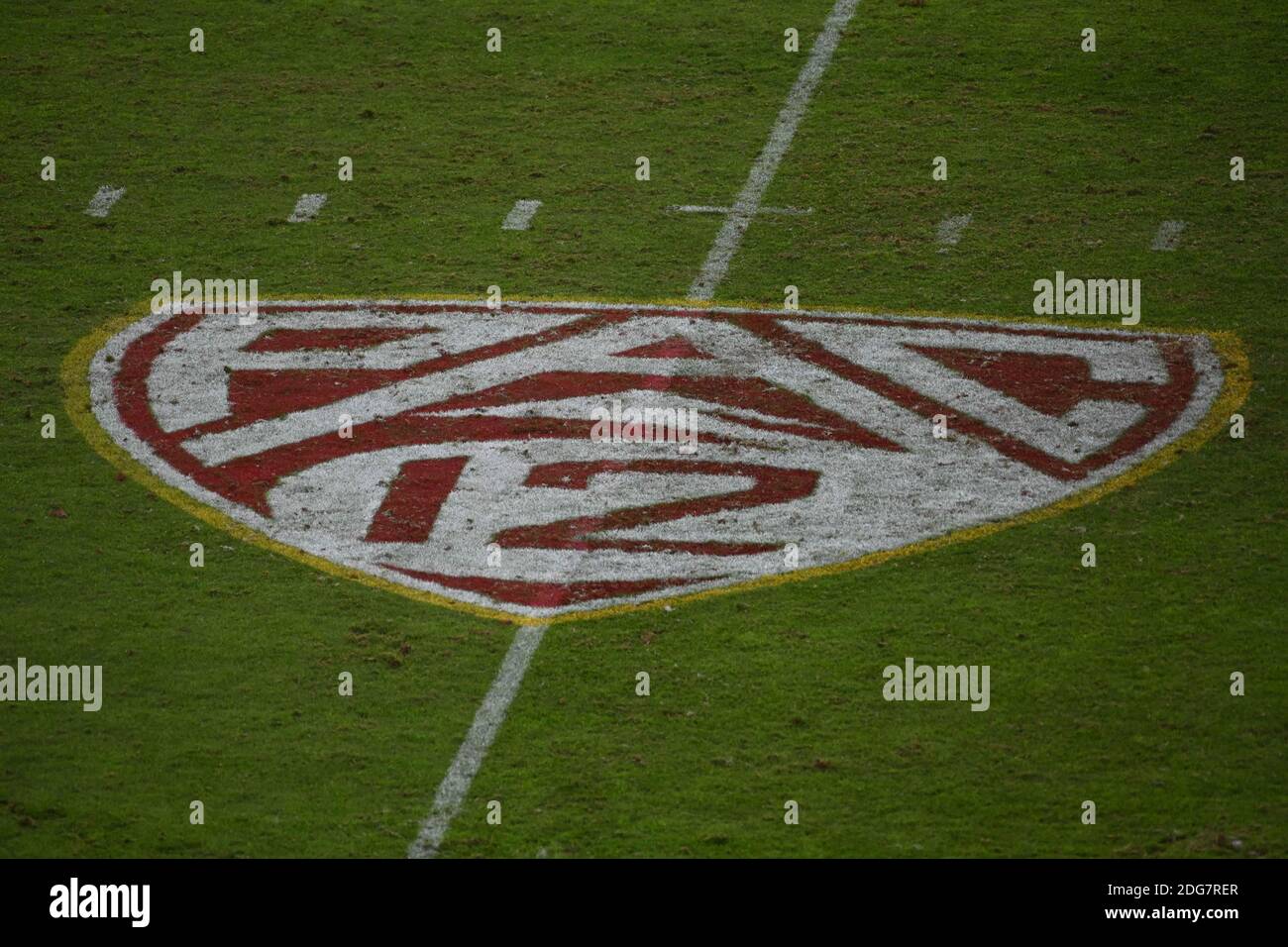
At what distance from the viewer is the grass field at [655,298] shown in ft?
39.4

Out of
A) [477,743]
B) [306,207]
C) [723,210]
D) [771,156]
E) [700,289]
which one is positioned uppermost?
[771,156]

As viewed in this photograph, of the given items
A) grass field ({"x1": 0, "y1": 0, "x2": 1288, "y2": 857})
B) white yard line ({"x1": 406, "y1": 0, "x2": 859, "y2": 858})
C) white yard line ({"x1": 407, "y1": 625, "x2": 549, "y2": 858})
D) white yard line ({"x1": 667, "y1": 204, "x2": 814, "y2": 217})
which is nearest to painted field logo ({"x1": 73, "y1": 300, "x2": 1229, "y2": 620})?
grass field ({"x1": 0, "y1": 0, "x2": 1288, "y2": 857})

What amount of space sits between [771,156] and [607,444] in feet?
23.0

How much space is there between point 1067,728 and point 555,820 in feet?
11.8

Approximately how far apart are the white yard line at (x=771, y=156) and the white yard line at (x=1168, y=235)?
4.46 m

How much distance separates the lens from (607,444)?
54.9ft

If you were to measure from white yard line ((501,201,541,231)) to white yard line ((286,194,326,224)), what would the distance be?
7.40 feet

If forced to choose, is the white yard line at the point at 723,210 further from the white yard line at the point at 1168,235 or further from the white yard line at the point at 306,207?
the white yard line at the point at 306,207

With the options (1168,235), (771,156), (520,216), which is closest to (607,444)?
(520,216)

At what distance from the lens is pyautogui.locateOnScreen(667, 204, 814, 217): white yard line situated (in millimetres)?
21141

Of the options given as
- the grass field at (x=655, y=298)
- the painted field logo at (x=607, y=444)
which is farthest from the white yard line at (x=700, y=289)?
the painted field logo at (x=607, y=444)

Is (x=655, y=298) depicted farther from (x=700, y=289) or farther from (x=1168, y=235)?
(x=1168, y=235)

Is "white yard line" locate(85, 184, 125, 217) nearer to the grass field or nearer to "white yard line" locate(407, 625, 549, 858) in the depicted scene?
the grass field

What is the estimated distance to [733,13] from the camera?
85.0 feet
